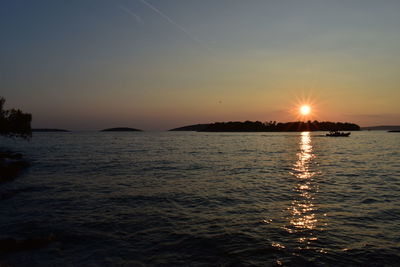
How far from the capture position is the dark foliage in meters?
60.9

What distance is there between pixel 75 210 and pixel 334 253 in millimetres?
16602

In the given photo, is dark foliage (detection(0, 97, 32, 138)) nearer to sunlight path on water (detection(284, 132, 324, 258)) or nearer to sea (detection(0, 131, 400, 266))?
sea (detection(0, 131, 400, 266))

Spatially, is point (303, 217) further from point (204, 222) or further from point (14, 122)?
point (14, 122)

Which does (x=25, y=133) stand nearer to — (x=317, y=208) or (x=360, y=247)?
(x=317, y=208)

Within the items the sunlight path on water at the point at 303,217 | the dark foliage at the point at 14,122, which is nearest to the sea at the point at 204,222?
the sunlight path on water at the point at 303,217

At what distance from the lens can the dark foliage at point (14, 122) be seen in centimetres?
6094

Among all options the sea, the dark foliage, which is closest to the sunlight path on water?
the sea

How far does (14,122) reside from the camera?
2462 inches

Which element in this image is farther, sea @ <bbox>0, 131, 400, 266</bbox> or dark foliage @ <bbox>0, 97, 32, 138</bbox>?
dark foliage @ <bbox>0, 97, 32, 138</bbox>

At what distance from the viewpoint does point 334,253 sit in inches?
477

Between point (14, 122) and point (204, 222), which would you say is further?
point (14, 122)

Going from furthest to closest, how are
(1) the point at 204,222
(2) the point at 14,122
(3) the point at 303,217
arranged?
1. (2) the point at 14,122
2. (3) the point at 303,217
3. (1) the point at 204,222

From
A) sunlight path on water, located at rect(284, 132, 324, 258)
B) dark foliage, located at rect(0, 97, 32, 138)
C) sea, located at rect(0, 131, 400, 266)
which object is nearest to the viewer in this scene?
sea, located at rect(0, 131, 400, 266)

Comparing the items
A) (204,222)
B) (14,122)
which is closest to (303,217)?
(204,222)
